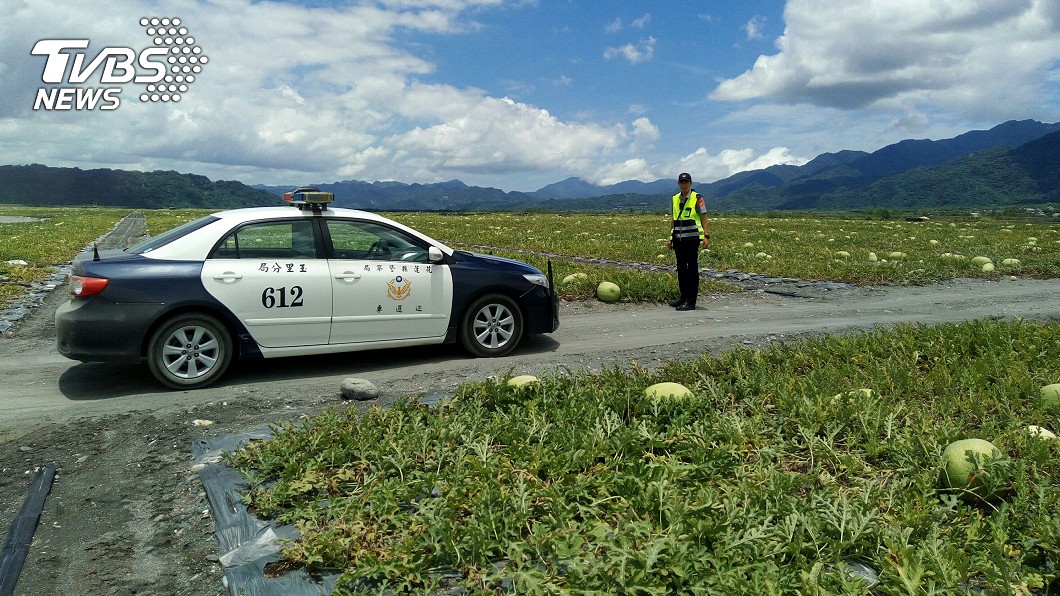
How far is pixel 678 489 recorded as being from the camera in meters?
3.75

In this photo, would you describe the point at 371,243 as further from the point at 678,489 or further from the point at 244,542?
the point at 678,489

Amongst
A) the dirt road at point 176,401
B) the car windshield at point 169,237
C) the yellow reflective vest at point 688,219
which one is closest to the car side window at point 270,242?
the car windshield at point 169,237

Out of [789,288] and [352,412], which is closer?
[352,412]

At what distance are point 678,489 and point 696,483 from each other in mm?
143

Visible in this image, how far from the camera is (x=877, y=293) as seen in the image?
42.2ft

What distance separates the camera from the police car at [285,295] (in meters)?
6.10

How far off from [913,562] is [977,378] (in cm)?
343

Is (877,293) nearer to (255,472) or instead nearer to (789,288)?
(789,288)

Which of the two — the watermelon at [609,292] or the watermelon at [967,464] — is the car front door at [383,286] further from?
the watermelon at [967,464]

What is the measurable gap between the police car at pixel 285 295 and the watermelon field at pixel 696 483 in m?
2.10

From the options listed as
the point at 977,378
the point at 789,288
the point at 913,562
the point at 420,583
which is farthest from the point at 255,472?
the point at 789,288

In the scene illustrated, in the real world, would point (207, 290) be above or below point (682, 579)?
above

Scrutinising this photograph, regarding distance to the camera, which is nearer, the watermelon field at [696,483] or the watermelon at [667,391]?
the watermelon field at [696,483]

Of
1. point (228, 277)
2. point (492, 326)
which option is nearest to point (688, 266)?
point (492, 326)
